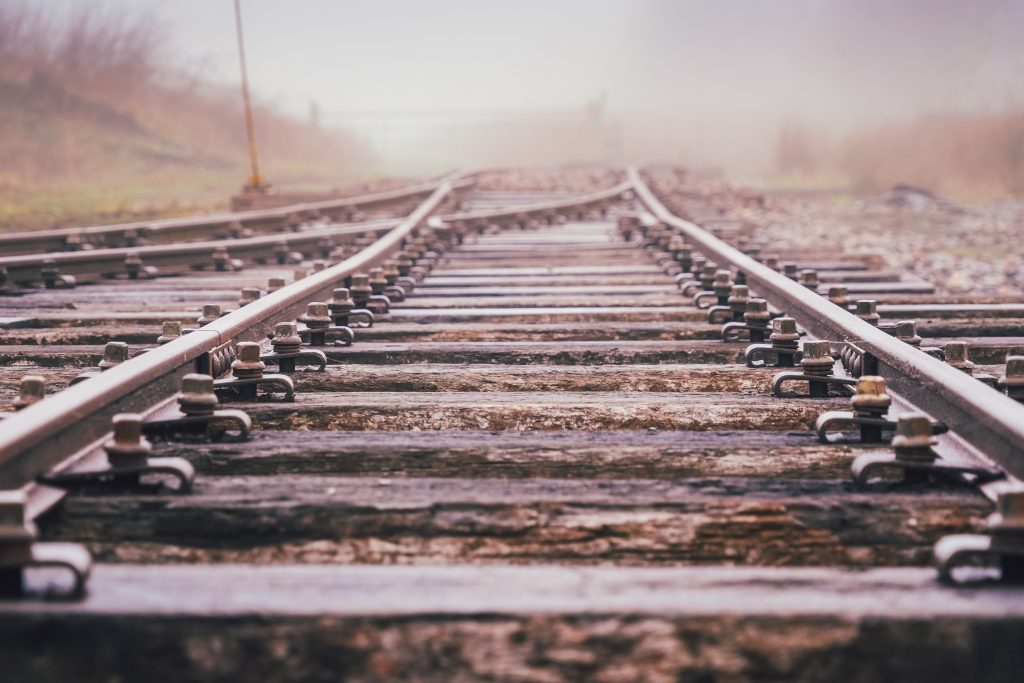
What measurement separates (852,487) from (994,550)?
0.47m

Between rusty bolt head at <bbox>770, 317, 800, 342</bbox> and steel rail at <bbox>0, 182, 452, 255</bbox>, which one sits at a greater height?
steel rail at <bbox>0, 182, 452, 255</bbox>

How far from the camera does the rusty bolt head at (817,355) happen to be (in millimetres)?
2736

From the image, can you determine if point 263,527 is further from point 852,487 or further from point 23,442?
point 852,487

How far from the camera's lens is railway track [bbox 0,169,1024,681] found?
1.35 m

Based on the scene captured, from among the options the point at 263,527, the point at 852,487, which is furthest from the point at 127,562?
the point at 852,487

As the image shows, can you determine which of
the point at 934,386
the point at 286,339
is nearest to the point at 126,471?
the point at 286,339

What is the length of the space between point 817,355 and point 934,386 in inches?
18.0

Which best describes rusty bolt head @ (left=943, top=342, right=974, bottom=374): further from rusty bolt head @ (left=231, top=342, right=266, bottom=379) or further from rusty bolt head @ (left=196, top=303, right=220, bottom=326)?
rusty bolt head @ (left=196, top=303, right=220, bottom=326)

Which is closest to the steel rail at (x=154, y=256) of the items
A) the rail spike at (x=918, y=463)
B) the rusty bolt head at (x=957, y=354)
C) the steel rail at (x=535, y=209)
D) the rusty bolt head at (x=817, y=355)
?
the steel rail at (x=535, y=209)

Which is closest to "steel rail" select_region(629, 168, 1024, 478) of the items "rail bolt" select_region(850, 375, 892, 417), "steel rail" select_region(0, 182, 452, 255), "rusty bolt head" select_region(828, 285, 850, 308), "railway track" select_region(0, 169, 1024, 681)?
"railway track" select_region(0, 169, 1024, 681)

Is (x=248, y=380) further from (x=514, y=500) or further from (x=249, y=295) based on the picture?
(x=249, y=295)

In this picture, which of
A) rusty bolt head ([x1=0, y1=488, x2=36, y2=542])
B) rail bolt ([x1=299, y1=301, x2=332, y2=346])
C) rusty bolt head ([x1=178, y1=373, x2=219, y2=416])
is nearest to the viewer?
rusty bolt head ([x1=0, y1=488, x2=36, y2=542])

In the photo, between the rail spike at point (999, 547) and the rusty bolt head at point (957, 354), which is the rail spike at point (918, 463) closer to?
the rail spike at point (999, 547)

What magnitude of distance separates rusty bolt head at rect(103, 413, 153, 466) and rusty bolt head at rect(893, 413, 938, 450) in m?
1.36
